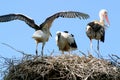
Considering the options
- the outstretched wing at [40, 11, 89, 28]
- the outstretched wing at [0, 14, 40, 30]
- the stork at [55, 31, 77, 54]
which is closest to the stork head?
the stork at [55, 31, 77, 54]

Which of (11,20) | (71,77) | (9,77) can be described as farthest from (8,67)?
(11,20)

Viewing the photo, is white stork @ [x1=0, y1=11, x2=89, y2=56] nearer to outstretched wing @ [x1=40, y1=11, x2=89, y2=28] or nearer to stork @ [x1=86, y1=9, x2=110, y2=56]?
outstretched wing @ [x1=40, y1=11, x2=89, y2=28]

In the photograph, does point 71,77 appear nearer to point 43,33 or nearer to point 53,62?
point 53,62

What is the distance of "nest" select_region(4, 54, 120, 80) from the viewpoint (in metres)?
12.6

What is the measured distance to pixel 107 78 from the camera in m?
12.7

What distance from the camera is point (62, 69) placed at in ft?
41.9

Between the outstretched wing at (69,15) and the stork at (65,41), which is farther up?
the outstretched wing at (69,15)

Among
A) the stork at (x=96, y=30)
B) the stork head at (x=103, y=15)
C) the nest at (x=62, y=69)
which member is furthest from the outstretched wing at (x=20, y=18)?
the nest at (x=62, y=69)

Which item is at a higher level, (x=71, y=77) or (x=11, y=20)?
(x=11, y=20)

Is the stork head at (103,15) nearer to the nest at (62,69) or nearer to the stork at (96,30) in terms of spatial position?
the stork at (96,30)

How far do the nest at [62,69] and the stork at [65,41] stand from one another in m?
2.01

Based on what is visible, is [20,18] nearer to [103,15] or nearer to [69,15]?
[69,15]

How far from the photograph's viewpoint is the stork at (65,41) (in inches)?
596

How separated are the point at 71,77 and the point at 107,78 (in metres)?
0.70
